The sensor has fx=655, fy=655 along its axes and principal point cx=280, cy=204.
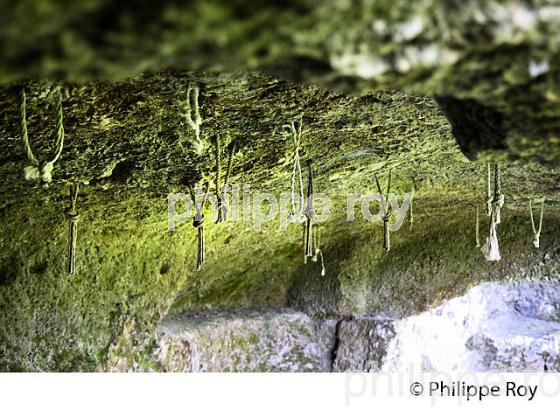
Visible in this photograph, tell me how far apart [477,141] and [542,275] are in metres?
3.26

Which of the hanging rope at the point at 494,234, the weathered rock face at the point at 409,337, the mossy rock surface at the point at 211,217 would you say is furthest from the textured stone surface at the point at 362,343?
the hanging rope at the point at 494,234

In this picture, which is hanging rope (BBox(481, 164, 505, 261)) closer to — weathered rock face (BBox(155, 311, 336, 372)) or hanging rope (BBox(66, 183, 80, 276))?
hanging rope (BBox(66, 183, 80, 276))

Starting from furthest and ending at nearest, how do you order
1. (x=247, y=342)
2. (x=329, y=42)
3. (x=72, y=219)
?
(x=247, y=342) < (x=72, y=219) < (x=329, y=42)

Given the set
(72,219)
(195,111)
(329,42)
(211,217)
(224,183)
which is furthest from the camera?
(211,217)

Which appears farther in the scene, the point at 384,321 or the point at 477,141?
the point at 384,321

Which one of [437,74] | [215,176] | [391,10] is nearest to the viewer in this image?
[391,10]

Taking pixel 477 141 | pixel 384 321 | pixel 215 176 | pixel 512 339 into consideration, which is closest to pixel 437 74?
pixel 477 141

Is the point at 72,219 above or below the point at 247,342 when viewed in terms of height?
above

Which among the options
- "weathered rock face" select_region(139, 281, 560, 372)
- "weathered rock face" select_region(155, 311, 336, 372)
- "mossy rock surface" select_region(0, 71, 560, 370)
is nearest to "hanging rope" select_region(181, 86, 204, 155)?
"mossy rock surface" select_region(0, 71, 560, 370)

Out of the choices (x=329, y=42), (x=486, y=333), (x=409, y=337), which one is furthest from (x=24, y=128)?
(x=486, y=333)

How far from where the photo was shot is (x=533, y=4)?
3.69 ft

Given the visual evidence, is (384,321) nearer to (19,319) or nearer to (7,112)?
(19,319)

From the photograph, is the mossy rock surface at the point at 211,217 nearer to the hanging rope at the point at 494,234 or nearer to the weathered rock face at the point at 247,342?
the weathered rock face at the point at 247,342

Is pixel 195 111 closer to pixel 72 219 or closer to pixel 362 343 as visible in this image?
pixel 72 219
